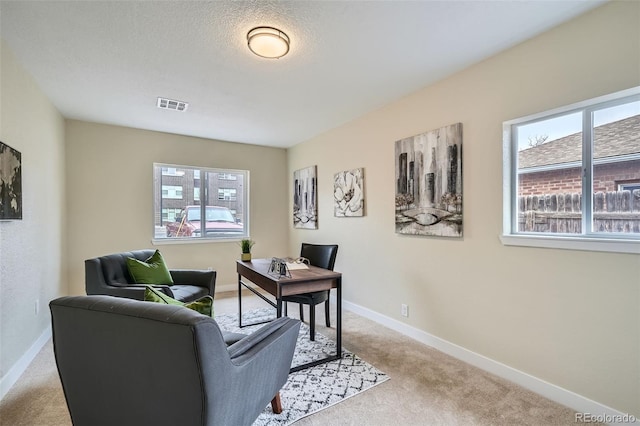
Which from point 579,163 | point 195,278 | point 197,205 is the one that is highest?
point 579,163

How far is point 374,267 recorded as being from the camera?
3566mm

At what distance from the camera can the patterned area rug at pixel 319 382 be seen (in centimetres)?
187

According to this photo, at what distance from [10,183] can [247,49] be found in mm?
1971

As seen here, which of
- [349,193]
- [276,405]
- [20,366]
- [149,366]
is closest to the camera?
[149,366]

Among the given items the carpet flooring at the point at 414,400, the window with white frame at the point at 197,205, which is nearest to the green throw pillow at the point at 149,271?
the carpet flooring at the point at 414,400

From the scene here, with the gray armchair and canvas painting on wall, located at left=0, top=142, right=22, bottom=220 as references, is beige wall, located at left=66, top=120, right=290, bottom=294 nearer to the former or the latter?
the gray armchair

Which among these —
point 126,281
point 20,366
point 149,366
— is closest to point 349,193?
point 126,281

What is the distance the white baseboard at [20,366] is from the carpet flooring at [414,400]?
0.04 m

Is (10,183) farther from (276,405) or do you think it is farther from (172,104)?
(276,405)

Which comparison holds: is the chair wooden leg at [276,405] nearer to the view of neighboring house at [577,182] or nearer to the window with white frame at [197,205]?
the view of neighboring house at [577,182]

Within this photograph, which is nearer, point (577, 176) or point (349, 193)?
point (577, 176)

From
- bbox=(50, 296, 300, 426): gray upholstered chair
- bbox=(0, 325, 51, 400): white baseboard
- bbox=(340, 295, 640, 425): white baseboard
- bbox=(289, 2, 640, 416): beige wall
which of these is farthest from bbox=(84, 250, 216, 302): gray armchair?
bbox=(340, 295, 640, 425): white baseboard

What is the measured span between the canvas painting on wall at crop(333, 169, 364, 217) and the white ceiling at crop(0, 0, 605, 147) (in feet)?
2.75

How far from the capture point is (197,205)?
4.86 metres
